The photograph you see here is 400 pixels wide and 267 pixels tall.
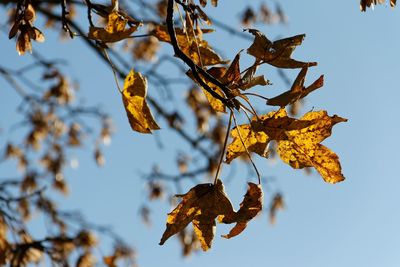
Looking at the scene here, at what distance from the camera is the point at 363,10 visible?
1114mm

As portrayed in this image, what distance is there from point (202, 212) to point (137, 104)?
0.71 ft

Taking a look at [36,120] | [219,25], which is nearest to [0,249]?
[219,25]

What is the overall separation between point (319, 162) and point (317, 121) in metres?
0.07

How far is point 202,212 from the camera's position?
41.0 inches

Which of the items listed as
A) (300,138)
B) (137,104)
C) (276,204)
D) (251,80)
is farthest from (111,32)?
(276,204)

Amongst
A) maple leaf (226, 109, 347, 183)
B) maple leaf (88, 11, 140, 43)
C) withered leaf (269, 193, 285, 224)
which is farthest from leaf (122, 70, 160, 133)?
withered leaf (269, 193, 285, 224)

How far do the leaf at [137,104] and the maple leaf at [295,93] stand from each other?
0.21 m

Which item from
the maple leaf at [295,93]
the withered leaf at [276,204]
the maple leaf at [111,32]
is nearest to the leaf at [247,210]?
the maple leaf at [295,93]

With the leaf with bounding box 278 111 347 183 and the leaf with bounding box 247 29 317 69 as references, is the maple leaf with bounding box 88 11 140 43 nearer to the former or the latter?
the leaf with bounding box 247 29 317 69

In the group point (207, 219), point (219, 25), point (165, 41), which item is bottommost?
point (207, 219)

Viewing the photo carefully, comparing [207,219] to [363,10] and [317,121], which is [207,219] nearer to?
[317,121]

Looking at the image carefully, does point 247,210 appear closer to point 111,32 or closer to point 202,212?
point 202,212

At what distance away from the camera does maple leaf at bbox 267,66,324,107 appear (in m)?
0.92

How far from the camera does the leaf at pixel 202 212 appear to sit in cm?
103
